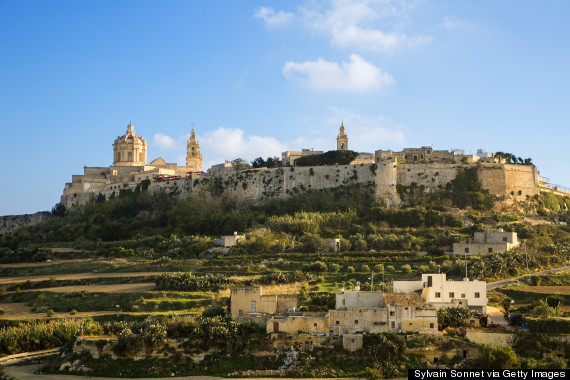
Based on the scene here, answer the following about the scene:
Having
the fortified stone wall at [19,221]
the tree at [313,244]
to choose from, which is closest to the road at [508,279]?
the tree at [313,244]

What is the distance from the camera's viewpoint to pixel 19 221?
80625mm

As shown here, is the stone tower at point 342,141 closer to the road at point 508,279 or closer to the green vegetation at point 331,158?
the green vegetation at point 331,158

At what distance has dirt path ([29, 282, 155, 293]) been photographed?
45.4m

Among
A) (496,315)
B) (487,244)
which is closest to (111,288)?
(496,315)

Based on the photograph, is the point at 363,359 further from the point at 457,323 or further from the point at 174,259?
the point at 174,259

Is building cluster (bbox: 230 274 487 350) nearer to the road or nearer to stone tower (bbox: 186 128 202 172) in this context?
the road

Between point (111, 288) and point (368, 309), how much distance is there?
1951cm

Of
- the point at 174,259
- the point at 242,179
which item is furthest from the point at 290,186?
the point at 174,259

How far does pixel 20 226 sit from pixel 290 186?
31103mm

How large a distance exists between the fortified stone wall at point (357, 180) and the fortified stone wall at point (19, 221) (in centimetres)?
1541

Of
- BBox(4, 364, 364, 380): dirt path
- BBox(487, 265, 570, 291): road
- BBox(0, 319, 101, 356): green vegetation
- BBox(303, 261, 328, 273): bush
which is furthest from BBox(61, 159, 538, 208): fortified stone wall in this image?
BBox(4, 364, 364, 380): dirt path

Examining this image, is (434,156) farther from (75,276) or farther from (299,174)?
(75,276)

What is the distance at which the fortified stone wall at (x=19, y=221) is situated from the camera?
3117 inches

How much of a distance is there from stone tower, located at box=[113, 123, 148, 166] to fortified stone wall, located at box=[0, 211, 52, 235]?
9194mm
